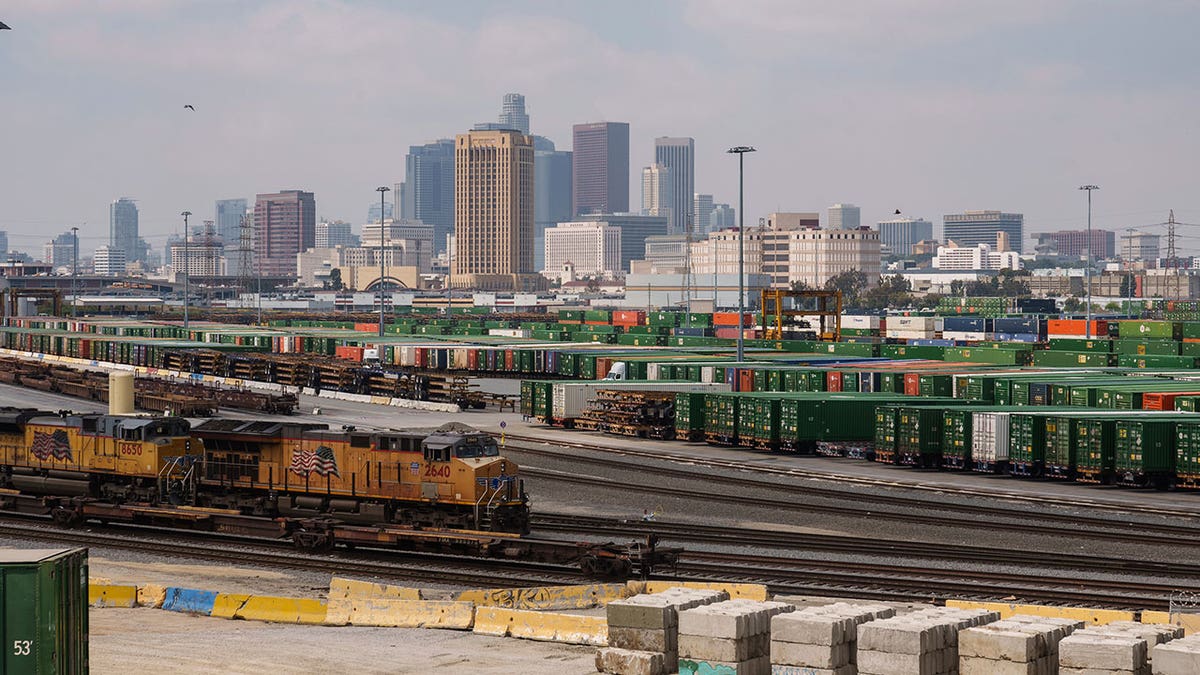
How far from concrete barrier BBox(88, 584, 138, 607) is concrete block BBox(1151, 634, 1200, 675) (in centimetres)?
1985

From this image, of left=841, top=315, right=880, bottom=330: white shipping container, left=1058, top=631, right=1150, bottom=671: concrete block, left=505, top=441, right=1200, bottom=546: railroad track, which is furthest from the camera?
left=841, top=315, right=880, bottom=330: white shipping container

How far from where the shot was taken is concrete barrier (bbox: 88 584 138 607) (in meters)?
29.1

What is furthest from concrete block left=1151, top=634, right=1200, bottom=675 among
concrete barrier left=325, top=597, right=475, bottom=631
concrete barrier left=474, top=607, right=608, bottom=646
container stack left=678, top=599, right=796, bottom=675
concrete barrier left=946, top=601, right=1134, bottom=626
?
concrete barrier left=325, top=597, right=475, bottom=631

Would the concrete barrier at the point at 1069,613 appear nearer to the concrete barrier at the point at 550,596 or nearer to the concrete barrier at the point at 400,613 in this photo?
the concrete barrier at the point at 550,596

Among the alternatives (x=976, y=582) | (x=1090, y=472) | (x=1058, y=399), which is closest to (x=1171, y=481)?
(x=1090, y=472)

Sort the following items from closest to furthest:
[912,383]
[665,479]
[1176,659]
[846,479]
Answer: [1176,659] < [665,479] < [846,479] < [912,383]

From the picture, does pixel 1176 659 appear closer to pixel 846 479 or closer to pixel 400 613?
pixel 400 613

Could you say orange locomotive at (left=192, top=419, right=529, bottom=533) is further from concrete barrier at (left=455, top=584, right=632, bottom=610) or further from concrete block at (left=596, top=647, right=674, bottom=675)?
concrete block at (left=596, top=647, right=674, bottom=675)

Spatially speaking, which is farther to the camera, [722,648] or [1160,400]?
[1160,400]

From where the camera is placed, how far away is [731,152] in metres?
80.5

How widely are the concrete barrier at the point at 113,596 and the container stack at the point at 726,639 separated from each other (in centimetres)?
1338

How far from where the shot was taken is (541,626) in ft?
83.4

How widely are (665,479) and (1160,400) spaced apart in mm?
20998

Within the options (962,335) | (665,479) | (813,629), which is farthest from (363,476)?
(962,335)
